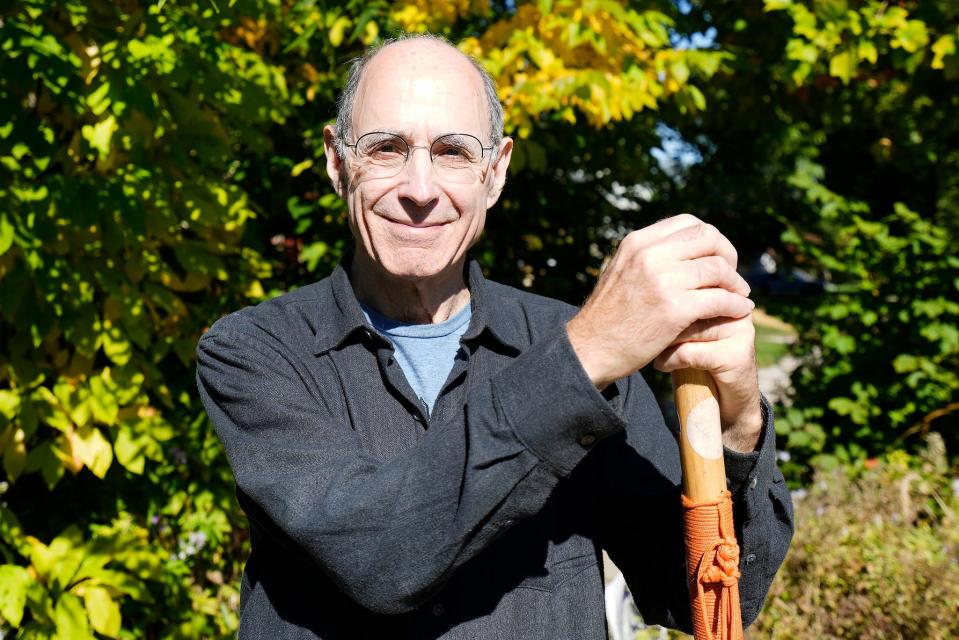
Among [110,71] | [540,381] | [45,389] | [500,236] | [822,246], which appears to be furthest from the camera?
[822,246]

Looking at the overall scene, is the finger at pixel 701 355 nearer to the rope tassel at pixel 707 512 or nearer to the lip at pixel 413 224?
the rope tassel at pixel 707 512

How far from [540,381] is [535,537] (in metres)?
0.46

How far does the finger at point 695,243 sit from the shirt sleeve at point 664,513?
1.08 ft

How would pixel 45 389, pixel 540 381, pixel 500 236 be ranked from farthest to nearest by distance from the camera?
pixel 500 236, pixel 45 389, pixel 540 381

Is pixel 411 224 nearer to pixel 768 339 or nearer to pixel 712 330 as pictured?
pixel 712 330

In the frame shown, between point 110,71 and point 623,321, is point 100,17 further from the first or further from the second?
point 623,321

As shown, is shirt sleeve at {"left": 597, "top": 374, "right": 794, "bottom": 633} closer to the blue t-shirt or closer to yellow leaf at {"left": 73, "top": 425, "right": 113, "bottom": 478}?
the blue t-shirt

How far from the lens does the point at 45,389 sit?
2600 mm

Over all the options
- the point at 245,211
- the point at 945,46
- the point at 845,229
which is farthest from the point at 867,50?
the point at 245,211

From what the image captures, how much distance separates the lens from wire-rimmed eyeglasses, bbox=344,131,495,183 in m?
1.43

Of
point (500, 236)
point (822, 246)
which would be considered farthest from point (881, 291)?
point (500, 236)

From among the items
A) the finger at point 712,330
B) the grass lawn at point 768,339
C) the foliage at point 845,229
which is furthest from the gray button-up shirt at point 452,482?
the grass lawn at point 768,339

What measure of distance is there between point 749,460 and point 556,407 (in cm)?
39

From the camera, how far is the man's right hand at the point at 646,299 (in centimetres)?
105
